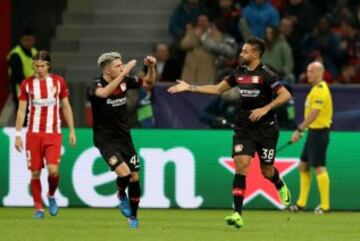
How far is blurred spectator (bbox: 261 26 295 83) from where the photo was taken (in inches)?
909

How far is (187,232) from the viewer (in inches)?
603

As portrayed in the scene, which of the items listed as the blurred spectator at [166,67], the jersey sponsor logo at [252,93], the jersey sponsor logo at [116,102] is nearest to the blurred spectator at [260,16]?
the blurred spectator at [166,67]

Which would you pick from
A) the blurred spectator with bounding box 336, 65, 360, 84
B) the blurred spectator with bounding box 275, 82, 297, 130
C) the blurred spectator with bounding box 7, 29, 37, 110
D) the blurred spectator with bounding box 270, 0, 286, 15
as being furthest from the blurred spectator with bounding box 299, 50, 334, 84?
the blurred spectator with bounding box 7, 29, 37, 110

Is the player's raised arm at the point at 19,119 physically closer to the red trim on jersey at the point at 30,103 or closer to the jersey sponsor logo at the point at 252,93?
the red trim on jersey at the point at 30,103

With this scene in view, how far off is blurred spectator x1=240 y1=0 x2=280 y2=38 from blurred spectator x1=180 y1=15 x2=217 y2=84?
2.41 ft

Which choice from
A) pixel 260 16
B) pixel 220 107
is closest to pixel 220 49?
pixel 260 16

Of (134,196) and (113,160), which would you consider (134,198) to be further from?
(113,160)

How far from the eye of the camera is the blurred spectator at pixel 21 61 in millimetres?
22750

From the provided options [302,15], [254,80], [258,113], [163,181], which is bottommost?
[163,181]

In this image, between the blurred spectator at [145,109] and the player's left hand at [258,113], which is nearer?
the player's left hand at [258,113]

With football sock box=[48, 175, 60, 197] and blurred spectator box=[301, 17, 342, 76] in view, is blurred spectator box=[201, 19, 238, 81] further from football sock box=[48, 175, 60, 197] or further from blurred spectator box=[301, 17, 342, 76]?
football sock box=[48, 175, 60, 197]

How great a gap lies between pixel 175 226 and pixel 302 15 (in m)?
9.02

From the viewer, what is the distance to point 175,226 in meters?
16.4

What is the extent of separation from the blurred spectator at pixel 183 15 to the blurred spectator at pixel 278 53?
1.82 meters
